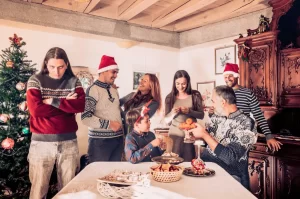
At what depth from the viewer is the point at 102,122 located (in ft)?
9.14

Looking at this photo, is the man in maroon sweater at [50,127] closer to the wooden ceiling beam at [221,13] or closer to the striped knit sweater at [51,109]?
the striped knit sweater at [51,109]

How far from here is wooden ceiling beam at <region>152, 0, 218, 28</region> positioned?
11.0ft

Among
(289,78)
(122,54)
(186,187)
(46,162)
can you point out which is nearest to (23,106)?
(46,162)

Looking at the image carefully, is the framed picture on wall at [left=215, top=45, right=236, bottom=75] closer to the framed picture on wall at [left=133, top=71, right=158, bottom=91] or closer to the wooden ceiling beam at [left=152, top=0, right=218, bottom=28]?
the wooden ceiling beam at [left=152, top=0, right=218, bottom=28]

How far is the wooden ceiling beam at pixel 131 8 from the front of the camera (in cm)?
339

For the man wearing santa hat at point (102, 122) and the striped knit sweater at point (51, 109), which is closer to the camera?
the striped knit sweater at point (51, 109)

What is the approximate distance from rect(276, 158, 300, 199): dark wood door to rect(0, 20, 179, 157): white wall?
61.1 inches

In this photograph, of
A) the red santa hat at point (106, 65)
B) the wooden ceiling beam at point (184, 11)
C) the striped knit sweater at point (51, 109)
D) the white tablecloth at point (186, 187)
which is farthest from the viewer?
the wooden ceiling beam at point (184, 11)

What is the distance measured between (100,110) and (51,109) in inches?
21.9

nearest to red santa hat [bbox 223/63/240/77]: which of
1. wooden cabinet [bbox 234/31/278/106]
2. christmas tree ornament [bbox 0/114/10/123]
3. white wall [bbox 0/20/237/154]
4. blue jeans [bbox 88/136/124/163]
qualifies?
wooden cabinet [bbox 234/31/278/106]

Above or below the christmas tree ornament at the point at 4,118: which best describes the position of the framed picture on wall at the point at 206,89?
above

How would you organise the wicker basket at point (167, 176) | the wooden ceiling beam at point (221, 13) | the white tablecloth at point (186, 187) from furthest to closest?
the wooden ceiling beam at point (221, 13) → the wicker basket at point (167, 176) → the white tablecloth at point (186, 187)

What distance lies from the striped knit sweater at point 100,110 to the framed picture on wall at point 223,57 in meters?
1.72

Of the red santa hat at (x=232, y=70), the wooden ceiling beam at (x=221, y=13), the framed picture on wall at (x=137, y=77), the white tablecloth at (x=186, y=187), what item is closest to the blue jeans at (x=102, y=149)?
the white tablecloth at (x=186, y=187)
